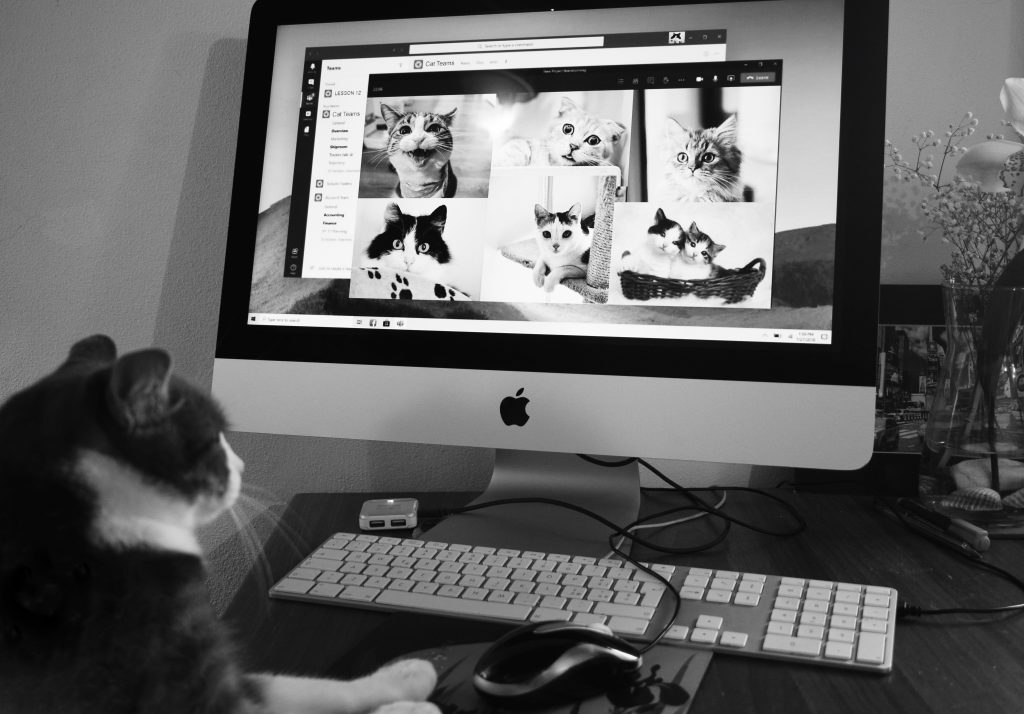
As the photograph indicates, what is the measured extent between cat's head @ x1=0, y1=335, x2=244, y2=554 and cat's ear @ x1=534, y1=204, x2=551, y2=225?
0.42 metres

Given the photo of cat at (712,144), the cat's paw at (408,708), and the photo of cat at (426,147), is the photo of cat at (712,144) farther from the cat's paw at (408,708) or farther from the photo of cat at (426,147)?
the cat's paw at (408,708)

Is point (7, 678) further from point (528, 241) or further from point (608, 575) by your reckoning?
point (528, 241)

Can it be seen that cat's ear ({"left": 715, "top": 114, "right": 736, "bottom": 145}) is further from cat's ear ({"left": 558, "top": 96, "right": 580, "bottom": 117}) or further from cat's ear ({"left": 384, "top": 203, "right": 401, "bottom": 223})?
cat's ear ({"left": 384, "top": 203, "right": 401, "bottom": 223})

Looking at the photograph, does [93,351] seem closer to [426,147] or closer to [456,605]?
[456,605]

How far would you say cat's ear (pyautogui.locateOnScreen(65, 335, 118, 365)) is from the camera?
479 mm

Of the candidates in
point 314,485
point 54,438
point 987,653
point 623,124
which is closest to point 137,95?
point 314,485

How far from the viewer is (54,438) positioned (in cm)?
38

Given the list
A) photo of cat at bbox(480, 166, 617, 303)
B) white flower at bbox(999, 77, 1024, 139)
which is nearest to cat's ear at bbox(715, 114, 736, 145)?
photo of cat at bbox(480, 166, 617, 303)

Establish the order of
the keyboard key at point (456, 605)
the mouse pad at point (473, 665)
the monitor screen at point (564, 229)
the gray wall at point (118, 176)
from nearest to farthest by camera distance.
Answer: the mouse pad at point (473, 665) → the keyboard key at point (456, 605) → the monitor screen at point (564, 229) → the gray wall at point (118, 176)

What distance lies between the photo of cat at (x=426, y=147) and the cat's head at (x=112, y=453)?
1.39ft

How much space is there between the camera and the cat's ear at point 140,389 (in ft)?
1.24

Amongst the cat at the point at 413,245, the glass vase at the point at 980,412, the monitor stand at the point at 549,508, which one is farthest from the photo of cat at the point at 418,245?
the glass vase at the point at 980,412

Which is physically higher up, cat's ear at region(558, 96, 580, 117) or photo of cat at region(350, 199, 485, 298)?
cat's ear at region(558, 96, 580, 117)

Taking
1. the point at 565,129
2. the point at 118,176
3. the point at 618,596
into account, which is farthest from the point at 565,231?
the point at 118,176
